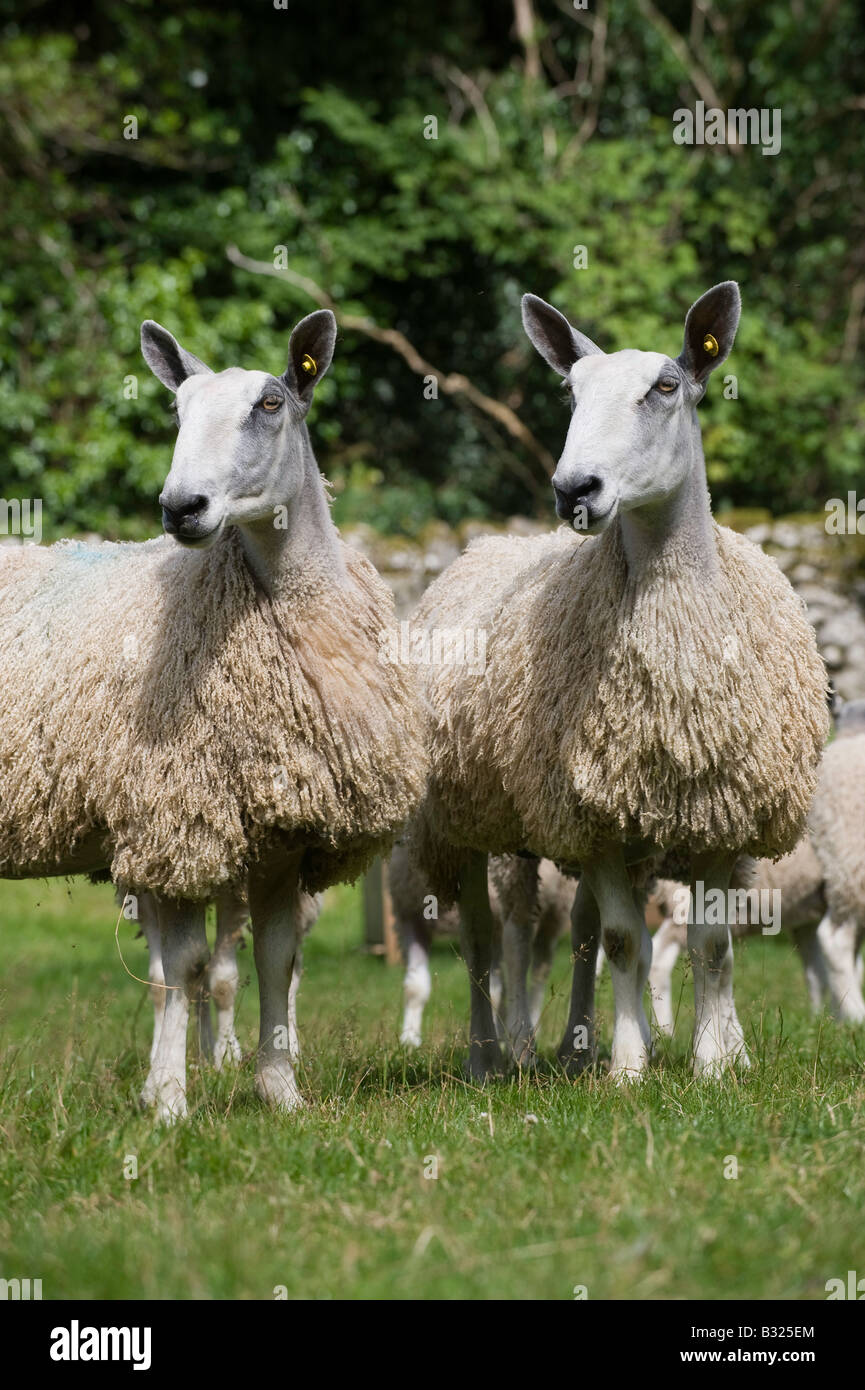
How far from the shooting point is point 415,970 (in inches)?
286

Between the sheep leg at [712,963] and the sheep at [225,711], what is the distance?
3.05ft

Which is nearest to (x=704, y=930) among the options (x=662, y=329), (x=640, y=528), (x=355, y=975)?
(x=640, y=528)

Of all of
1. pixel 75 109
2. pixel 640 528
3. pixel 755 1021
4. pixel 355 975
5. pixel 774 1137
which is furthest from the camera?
pixel 75 109

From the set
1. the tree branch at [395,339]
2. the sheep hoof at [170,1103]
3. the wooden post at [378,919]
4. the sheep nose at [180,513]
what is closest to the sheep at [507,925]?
the wooden post at [378,919]

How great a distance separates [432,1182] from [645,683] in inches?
63.8

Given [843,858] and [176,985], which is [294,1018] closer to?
[176,985]

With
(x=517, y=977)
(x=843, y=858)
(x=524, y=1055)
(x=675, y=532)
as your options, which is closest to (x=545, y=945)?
(x=517, y=977)

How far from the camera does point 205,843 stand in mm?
4191

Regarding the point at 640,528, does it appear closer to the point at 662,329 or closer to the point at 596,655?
the point at 596,655

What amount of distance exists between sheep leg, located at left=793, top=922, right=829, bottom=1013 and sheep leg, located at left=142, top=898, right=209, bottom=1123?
4015 millimetres

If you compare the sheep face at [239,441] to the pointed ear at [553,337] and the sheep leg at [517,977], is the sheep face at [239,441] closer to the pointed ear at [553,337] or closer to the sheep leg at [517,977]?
the pointed ear at [553,337]

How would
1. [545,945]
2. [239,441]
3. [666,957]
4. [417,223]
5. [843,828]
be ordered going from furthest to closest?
→ [417,223] < [666,957] < [545,945] < [843,828] < [239,441]

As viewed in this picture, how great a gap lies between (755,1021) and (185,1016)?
2.09 meters

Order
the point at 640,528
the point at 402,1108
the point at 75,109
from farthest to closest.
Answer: the point at 75,109 → the point at 640,528 → the point at 402,1108
